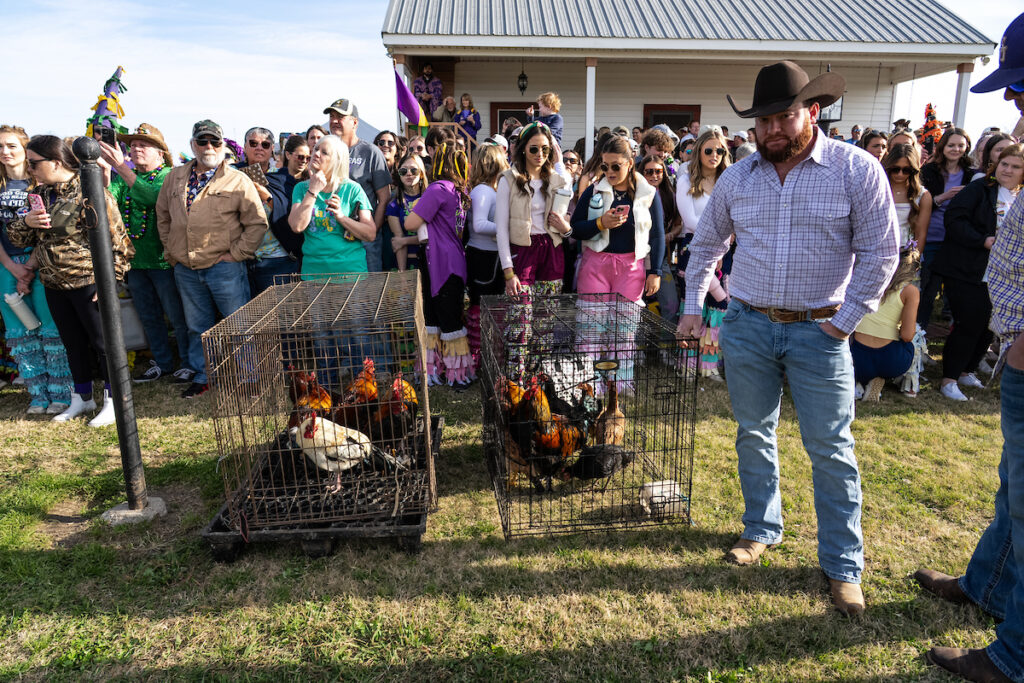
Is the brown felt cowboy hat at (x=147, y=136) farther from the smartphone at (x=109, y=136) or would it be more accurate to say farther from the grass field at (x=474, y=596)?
the grass field at (x=474, y=596)

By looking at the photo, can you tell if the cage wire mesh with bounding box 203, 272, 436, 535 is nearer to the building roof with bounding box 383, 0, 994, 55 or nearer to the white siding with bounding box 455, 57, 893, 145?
the building roof with bounding box 383, 0, 994, 55

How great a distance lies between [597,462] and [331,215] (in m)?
3.10

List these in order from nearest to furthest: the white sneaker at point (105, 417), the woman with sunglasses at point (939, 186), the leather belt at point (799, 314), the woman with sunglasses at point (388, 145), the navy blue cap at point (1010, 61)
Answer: the navy blue cap at point (1010, 61) → the leather belt at point (799, 314) → the white sneaker at point (105, 417) → the woman with sunglasses at point (939, 186) → the woman with sunglasses at point (388, 145)

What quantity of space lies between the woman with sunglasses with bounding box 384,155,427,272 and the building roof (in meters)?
7.11

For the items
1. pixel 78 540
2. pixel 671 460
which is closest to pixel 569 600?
pixel 671 460

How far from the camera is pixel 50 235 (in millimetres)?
4680

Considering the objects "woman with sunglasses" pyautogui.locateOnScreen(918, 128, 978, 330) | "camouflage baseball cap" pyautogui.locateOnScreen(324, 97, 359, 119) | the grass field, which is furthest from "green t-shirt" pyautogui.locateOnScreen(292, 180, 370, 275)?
"woman with sunglasses" pyautogui.locateOnScreen(918, 128, 978, 330)

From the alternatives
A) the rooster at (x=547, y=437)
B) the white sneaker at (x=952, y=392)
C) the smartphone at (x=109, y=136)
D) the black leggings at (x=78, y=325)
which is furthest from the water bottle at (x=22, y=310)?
the white sneaker at (x=952, y=392)

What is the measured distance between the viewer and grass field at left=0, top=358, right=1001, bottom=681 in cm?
250

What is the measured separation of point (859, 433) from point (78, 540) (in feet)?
17.6

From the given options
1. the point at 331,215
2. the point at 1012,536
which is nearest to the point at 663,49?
the point at 331,215

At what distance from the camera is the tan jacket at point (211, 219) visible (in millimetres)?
5242

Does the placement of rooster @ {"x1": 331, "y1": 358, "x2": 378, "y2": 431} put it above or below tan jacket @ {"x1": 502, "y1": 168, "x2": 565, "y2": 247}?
below

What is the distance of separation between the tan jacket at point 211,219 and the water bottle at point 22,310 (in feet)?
3.81
